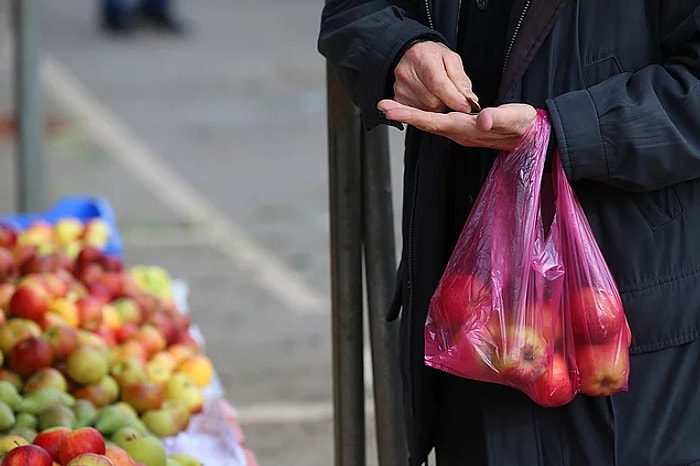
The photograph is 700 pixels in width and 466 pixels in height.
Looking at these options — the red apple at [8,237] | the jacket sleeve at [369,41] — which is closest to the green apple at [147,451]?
the jacket sleeve at [369,41]

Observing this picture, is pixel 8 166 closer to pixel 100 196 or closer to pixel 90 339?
Answer: pixel 100 196

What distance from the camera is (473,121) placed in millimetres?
1709

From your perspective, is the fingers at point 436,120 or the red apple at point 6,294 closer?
the fingers at point 436,120

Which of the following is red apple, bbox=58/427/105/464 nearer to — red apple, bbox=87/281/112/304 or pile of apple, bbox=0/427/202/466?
pile of apple, bbox=0/427/202/466

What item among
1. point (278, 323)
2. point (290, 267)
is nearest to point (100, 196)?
point (290, 267)

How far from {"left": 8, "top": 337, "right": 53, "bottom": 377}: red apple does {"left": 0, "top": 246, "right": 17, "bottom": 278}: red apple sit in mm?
587

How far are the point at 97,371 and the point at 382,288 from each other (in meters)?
0.90

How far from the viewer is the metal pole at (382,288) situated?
2.25 metres

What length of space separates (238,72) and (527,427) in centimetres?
968

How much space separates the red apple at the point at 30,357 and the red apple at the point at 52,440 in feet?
1.59

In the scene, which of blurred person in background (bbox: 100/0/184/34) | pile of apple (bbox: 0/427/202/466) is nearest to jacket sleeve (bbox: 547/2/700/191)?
pile of apple (bbox: 0/427/202/466)

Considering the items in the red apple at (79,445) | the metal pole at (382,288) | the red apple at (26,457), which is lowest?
the red apple at (79,445)

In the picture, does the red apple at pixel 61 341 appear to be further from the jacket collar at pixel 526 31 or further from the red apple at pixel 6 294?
the jacket collar at pixel 526 31

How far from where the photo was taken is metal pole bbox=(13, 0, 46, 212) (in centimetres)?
501
